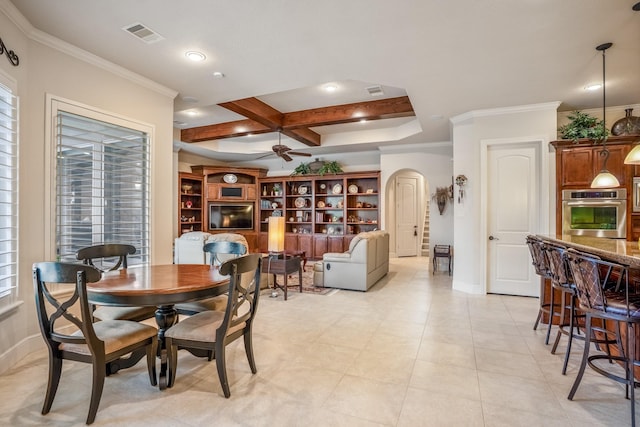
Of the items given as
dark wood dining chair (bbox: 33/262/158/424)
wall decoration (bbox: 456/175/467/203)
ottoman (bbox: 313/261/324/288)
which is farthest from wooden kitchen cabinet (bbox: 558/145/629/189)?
dark wood dining chair (bbox: 33/262/158/424)

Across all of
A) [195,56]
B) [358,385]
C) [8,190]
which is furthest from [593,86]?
[8,190]

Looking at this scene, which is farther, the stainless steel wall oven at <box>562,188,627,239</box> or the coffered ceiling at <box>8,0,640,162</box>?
the stainless steel wall oven at <box>562,188,627,239</box>

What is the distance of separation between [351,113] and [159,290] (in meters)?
4.29

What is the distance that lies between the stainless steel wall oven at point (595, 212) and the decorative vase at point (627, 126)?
2.79 ft

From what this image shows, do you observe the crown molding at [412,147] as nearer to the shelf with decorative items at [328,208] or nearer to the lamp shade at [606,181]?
the shelf with decorative items at [328,208]

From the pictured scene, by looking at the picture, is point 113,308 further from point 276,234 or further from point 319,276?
point 319,276

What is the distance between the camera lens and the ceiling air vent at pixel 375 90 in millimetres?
4673

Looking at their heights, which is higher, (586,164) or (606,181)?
(586,164)

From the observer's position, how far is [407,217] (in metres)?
9.48

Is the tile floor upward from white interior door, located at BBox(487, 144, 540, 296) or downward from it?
downward

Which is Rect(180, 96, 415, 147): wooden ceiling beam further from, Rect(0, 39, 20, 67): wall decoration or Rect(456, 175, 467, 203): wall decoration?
Rect(0, 39, 20, 67): wall decoration

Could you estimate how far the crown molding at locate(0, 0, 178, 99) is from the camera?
2582 millimetres

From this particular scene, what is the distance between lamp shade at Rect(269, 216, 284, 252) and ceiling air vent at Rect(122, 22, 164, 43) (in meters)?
2.68

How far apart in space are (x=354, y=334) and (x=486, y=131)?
11.9 feet
